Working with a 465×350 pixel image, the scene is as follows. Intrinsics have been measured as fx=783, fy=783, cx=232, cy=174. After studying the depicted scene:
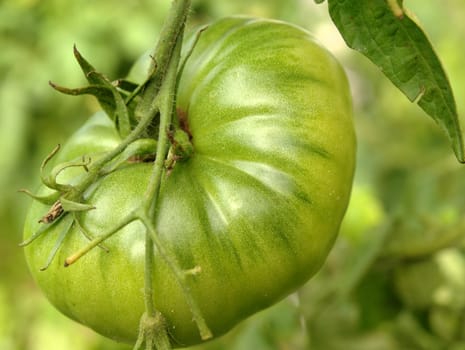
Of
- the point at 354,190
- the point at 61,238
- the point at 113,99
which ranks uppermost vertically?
the point at 113,99

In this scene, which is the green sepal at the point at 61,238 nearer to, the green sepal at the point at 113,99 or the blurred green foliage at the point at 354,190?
the green sepal at the point at 113,99

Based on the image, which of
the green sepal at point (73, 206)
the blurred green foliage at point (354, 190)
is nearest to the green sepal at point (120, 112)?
the green sepal at point (73, 206)

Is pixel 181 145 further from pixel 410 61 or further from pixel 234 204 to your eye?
pixel 410 61

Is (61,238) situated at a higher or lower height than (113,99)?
lower

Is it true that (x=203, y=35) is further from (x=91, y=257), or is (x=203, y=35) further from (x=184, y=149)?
(x=91, y=257)

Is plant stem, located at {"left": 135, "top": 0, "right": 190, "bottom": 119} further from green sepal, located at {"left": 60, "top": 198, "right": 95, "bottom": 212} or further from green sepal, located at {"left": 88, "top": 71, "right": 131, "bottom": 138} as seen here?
green sepal, located at {"left": 60, "top": 198, "right": 95, "bottom": 212}

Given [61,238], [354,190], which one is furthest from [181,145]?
[354,190]

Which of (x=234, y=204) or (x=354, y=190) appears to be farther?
(x=354, y=190)
